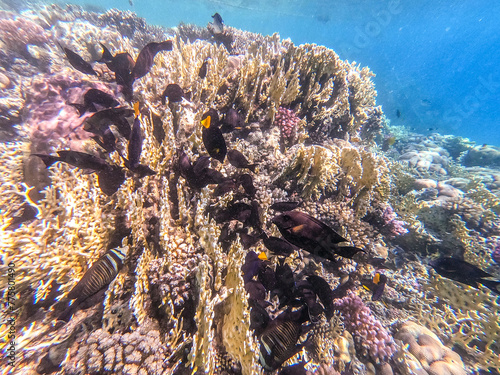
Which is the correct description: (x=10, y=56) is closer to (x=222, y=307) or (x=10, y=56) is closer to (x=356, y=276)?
(x=222, y=307)

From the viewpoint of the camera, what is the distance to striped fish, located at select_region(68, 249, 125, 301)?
1.70 m

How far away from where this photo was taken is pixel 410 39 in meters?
88.7

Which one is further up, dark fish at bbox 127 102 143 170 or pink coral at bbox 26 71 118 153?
pink coral at bbox 26 71 118 153

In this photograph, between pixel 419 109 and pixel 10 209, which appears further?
pixel 419 109

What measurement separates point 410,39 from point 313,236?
12846 centimetres

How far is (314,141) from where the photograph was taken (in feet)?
16.3

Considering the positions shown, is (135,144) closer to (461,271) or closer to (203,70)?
(203,70)

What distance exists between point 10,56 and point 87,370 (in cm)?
933

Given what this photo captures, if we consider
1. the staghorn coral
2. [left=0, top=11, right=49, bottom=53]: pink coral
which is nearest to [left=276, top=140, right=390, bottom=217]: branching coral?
the staghorn coral

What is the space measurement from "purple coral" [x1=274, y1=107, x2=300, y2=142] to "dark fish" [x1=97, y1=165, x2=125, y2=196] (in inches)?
113

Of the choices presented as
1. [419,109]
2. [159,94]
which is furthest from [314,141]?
[419,109]

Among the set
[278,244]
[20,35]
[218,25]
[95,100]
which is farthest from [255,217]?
[20,35]

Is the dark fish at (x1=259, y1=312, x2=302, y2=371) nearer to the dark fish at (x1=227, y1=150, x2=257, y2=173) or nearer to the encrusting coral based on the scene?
the encrusting coral

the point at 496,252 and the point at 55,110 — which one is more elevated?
the point at 55,110
